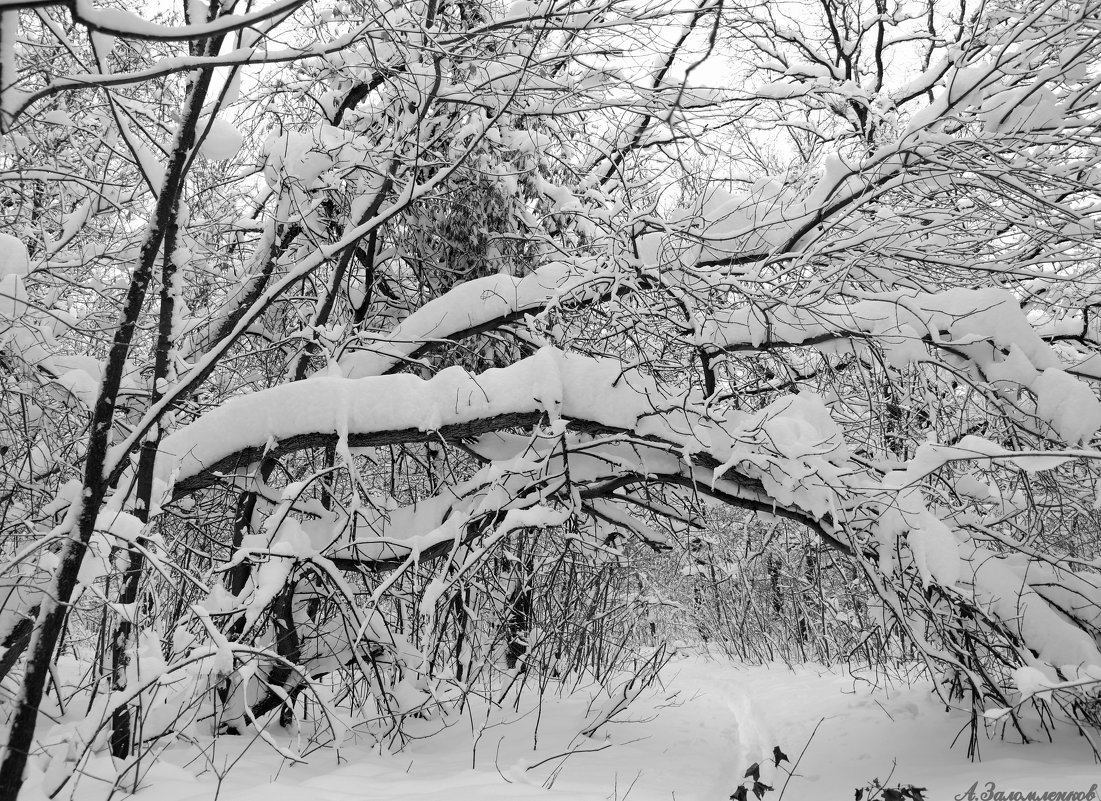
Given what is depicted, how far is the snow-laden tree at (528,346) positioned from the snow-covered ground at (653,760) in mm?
307

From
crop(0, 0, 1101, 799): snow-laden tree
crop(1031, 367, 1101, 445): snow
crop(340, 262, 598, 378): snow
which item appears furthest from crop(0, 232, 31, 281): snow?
crop(1031, 367, 1101, 445): snow

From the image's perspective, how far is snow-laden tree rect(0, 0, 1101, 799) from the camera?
11.1ft

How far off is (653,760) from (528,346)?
2843 millimetres

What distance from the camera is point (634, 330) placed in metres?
4.33

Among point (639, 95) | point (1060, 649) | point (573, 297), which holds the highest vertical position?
point (639, 95)

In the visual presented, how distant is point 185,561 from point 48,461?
106cm

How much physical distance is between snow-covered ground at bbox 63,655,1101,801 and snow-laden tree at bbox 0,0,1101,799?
31cm

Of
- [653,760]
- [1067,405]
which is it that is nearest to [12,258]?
[653,760]

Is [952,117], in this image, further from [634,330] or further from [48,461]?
[48,461]

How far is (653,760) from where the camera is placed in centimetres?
440

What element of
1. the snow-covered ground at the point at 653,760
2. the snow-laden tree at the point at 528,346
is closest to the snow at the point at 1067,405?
the snow-laden tree at the point at 528,346

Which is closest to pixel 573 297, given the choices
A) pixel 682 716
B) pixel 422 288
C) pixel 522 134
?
pixel 522 134

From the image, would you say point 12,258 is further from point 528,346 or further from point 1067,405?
point 1067,405

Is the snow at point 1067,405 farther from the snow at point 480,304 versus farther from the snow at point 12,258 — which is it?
the snow at point 12,258
